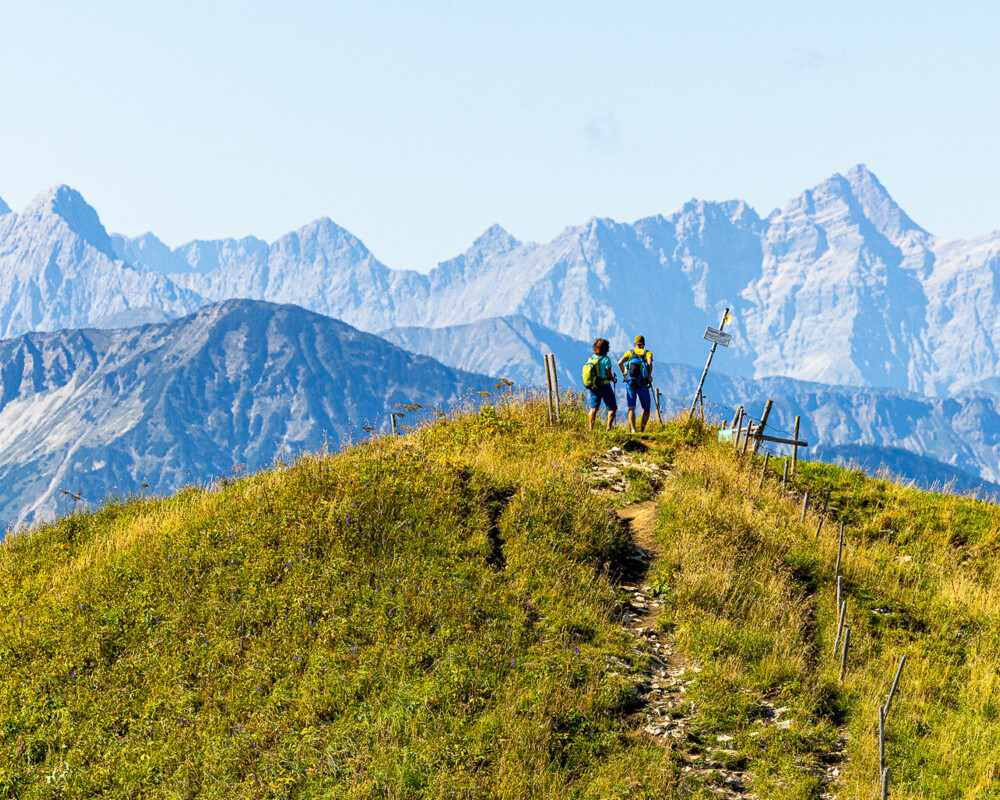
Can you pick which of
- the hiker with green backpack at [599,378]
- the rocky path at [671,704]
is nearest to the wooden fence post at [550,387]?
the hiker with green backpack at [599,378]

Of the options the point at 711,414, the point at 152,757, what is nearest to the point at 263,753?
the point at 152,757

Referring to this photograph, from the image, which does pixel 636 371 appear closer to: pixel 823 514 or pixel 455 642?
pixel 823 514

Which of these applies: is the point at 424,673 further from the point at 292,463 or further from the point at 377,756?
the point at 292,463

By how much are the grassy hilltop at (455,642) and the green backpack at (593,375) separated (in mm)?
4046

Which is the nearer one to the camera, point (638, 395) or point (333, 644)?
point (333, 644)

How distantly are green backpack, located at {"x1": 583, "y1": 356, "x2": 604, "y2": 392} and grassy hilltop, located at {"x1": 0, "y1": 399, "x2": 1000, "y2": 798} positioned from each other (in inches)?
159

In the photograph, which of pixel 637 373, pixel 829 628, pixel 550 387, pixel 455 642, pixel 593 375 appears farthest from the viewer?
pixel 637 373

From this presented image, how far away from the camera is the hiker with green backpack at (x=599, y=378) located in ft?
67.7

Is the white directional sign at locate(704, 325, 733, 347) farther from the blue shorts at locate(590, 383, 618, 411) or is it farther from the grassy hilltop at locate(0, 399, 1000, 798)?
the grassy hilltop at locate(0, 399, 1000, 798)

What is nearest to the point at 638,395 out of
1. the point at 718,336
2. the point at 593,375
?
the point at 593,375

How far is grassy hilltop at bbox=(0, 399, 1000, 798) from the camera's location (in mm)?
9648

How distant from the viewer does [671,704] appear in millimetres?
10852

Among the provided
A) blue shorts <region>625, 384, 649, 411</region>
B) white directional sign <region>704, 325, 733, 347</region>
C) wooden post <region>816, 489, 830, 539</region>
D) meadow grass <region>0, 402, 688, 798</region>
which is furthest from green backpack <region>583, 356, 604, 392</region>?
wooden post <region>816, 489, 830, 539</region>

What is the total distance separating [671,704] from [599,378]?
10.8 m
